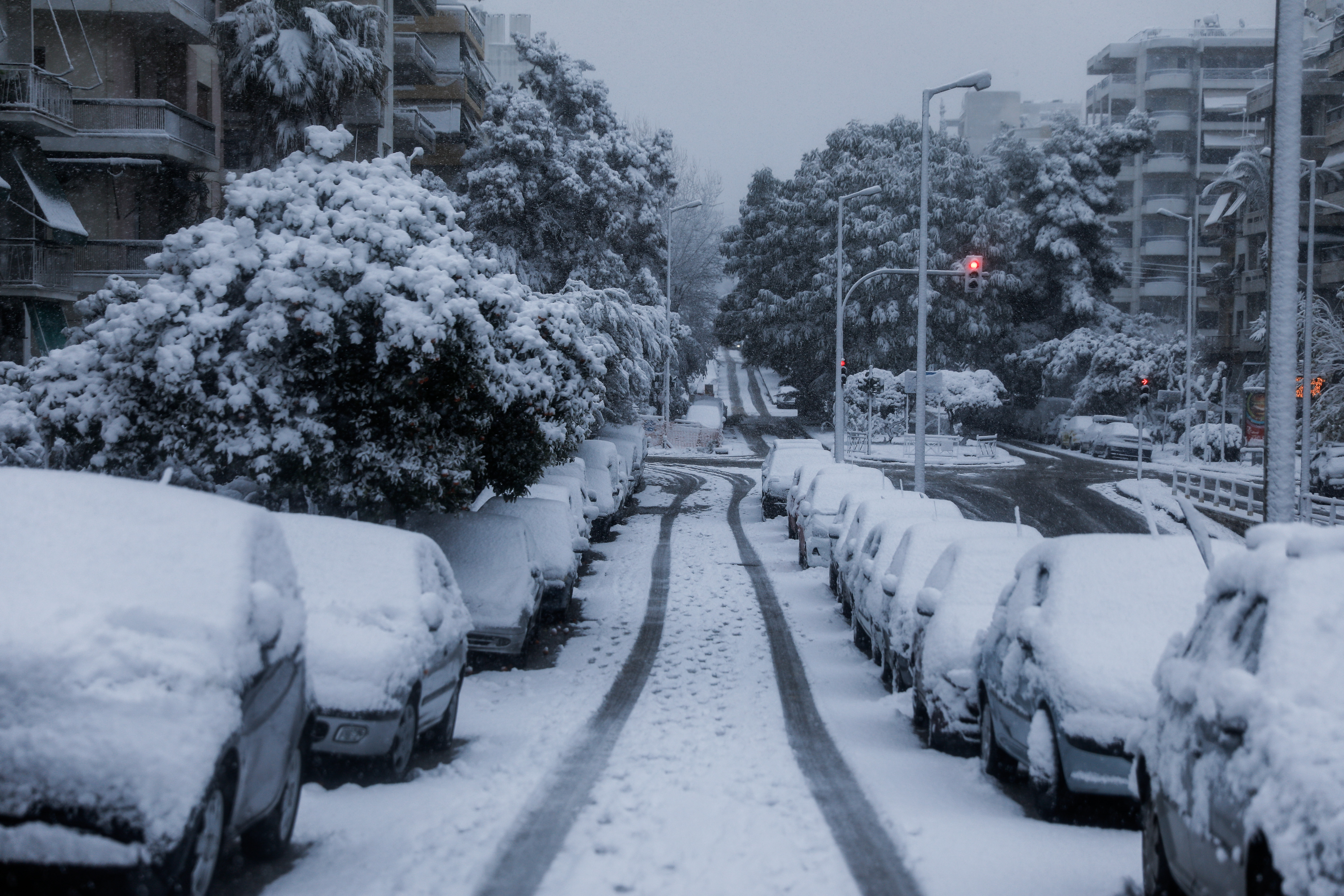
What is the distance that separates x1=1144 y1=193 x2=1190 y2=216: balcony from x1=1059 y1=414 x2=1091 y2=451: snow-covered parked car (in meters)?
27.1

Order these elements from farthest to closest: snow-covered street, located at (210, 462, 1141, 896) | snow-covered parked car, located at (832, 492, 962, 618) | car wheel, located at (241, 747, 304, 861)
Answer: snow-covered parked car, located at (832, 492, 962, 618)
snow-covered street, located at (210, 462, 1141, 896)
car wheel, located at (241, 747, 304, 861)

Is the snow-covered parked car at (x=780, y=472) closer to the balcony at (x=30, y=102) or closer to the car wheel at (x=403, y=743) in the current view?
the balcony at (x=30, y=102)

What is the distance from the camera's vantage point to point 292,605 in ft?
21.4

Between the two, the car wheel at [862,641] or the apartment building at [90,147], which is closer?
the car wheel at [862,641]

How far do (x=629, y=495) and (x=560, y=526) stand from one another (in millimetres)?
17629

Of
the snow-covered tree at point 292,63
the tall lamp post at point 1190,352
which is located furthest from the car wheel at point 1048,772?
the tall lamp post at point 1190,352

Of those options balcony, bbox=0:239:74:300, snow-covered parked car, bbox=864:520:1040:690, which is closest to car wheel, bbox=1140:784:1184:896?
snow-covered parked car, bbox=864:520:1040:690

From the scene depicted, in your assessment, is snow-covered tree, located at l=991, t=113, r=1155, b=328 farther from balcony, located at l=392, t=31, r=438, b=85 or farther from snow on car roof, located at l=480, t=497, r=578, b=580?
snow on car roof, located at l=480, t=497, r=578, b=580

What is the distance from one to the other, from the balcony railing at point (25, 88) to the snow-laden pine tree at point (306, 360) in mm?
10519

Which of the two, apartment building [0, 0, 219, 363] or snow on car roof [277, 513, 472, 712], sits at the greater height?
apartment building [0, 0, 219, 363]

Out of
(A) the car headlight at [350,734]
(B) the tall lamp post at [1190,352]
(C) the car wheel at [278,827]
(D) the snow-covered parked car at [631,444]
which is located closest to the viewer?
(C) the car wheel at [278,827]

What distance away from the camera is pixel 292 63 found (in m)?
27.4

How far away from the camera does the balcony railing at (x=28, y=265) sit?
24.0 meters

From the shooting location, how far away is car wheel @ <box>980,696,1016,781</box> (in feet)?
27.5
